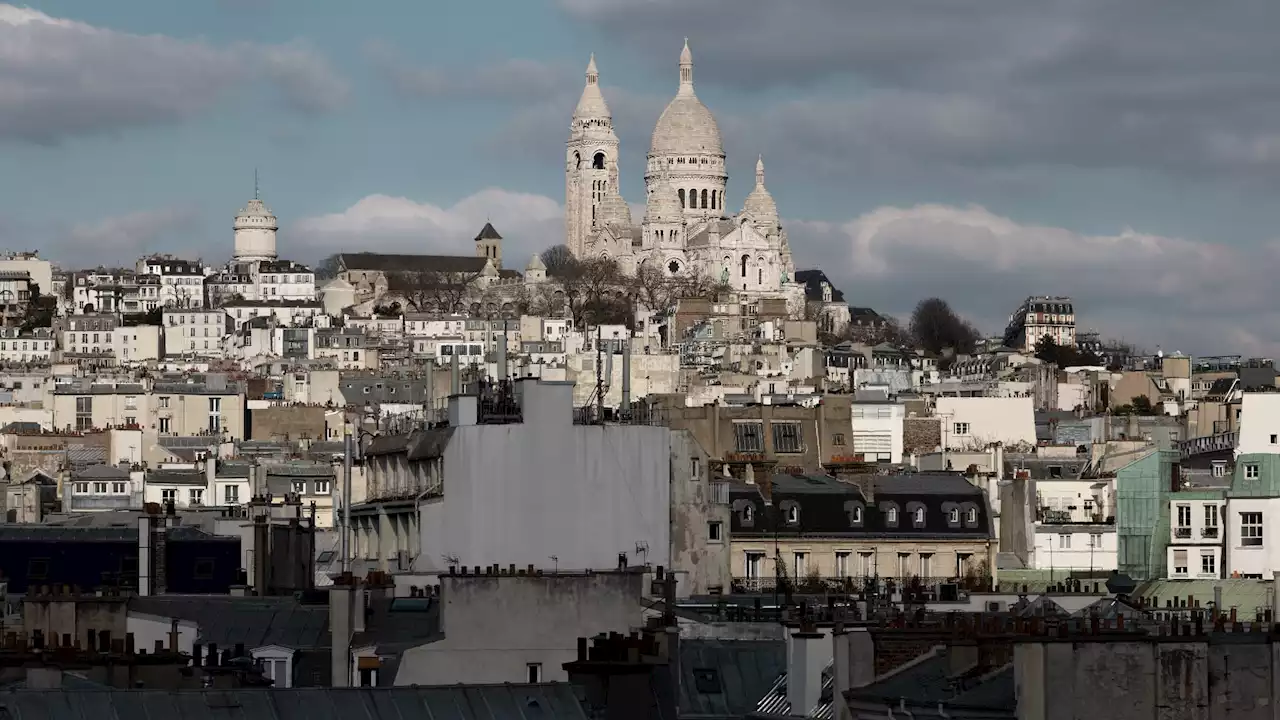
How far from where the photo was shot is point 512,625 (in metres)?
26.0

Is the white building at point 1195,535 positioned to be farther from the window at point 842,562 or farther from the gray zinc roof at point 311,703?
the gray zinc roof at point 311,703

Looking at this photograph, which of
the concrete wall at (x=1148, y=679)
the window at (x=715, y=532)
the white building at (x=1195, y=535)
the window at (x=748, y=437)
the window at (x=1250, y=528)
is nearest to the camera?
the concrete wall at (x=1148, y=679)

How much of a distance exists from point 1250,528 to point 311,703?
31995 millimetres

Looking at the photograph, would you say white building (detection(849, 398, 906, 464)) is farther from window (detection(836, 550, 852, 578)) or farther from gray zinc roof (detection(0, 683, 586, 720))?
gray zinc roof (detection(0, 683, 586, 720))

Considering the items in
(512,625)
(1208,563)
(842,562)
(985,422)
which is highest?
(985,422)

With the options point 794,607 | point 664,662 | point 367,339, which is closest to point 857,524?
point 794,607

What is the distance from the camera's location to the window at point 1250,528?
5122cm

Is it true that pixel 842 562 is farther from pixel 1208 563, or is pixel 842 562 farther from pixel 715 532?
pixel 1208 563

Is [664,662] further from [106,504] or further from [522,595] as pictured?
[106,504]

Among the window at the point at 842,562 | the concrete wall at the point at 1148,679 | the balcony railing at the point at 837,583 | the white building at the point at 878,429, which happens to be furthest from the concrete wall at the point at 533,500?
the white building at the point at 878,429

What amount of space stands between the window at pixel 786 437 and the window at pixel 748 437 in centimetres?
39

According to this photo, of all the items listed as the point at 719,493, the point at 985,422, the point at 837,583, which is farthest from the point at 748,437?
the point at 837,583

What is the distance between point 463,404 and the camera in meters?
40.8

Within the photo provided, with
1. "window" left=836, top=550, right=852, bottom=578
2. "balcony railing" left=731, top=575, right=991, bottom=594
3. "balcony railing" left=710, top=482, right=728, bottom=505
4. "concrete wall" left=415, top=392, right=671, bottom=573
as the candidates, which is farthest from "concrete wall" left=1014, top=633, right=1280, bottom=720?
"window" left=836, top=550, right=852, bottom=578
